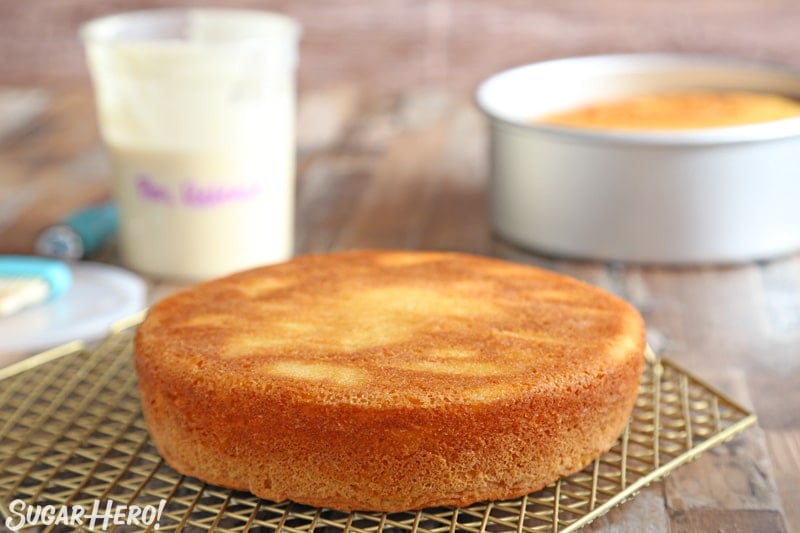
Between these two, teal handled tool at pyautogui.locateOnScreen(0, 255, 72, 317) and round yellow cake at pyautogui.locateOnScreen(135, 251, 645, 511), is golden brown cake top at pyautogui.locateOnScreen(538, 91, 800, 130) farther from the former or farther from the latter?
teal handled tool at pyautogui.locateOnScreen(0, 255, 72, 317)

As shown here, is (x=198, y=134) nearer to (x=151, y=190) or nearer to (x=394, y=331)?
(x=151, y=190)

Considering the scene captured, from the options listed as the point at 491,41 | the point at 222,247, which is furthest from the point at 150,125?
the point at 491,41

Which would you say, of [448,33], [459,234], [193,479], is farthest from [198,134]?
[448,33]

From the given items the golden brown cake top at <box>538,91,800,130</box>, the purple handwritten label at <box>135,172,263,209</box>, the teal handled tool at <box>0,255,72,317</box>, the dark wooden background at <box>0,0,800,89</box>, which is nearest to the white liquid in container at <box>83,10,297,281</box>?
the purple handwritten label at <box>135,172,263,209</box>

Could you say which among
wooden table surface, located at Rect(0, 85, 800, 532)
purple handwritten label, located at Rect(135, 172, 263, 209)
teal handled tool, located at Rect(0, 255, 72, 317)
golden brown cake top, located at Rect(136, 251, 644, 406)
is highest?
golden brown cake top, located at Rect(136, 251, 644, 406)

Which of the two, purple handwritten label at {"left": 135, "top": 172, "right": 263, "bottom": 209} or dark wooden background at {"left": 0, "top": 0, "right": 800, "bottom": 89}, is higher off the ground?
purple handwritten label at {"left": 135, "top": 172, "right": 263, "bottom": 209}

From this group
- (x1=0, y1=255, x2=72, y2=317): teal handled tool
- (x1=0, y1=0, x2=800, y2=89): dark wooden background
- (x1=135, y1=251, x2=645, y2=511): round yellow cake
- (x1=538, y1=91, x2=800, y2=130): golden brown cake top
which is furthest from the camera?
(x1=0, y1=0, x2=800, y2=89): dark wooden background
